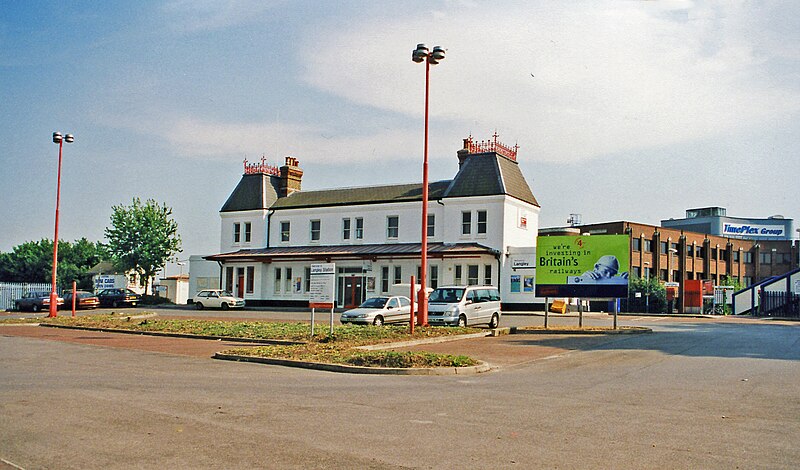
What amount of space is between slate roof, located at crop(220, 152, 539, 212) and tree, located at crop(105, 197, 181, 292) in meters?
10.9

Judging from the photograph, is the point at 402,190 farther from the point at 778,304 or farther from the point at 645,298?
the point at 778,304

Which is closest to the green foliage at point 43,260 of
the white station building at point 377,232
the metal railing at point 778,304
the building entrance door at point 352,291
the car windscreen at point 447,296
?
the white station building at point 377,232

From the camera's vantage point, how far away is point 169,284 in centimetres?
6550

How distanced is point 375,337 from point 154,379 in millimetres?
9304

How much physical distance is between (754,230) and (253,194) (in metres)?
69.8

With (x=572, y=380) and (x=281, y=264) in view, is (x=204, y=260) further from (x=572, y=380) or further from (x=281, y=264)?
(x=572, y=380)

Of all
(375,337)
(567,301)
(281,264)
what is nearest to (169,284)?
(281,264)

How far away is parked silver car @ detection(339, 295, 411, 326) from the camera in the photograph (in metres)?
29.5

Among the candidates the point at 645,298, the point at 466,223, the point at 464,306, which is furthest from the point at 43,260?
the point at 464,306

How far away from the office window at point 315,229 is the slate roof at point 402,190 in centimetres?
130

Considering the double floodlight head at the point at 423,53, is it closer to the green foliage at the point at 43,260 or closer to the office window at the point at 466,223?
the office window at the point at 466,223

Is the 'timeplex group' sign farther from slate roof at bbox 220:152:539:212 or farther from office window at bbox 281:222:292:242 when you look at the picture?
office window at bbox 281:222:292:242

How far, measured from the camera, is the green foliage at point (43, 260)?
81.4 metres

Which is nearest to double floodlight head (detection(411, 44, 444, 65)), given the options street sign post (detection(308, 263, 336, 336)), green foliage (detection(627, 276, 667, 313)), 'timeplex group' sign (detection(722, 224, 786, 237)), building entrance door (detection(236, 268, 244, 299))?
street sign post (detection(308, 263, 336, 336))
